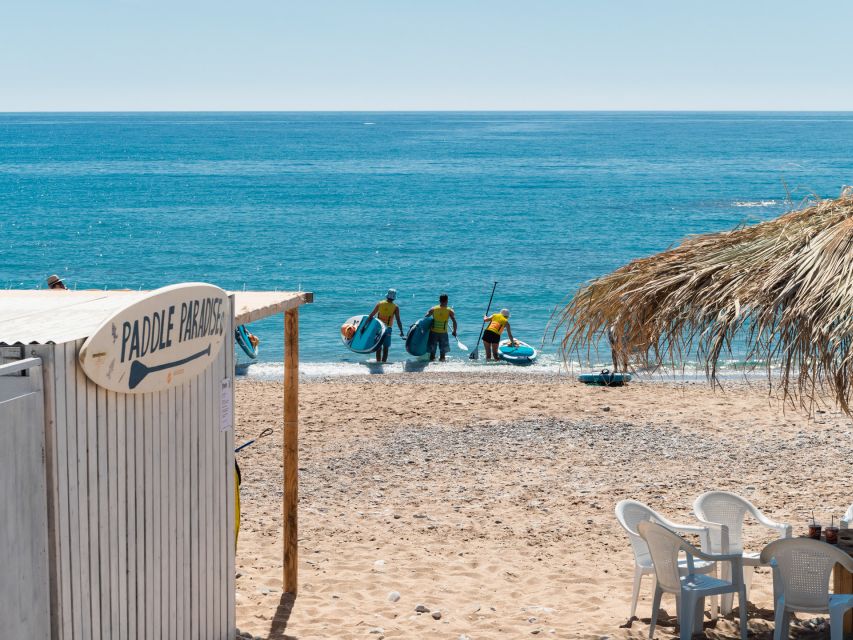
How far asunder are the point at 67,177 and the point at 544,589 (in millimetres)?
76206

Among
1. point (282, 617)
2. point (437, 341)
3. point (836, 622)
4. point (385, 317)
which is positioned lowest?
point (437, 341)

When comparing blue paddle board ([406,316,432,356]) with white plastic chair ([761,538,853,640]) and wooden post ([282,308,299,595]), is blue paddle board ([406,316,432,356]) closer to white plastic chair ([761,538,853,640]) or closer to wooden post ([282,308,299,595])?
wooden post ([282,308,299,595])

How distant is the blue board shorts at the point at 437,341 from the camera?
64.0ft

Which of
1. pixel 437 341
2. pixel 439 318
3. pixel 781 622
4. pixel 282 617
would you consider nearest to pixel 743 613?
pixel 781 622

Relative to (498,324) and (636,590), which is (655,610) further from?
(498,324)

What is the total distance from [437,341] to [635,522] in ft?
44.3

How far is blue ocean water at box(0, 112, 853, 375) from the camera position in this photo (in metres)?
31.7

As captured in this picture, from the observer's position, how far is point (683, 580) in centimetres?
565

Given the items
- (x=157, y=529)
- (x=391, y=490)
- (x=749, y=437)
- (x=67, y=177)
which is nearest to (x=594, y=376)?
(x=749, y=437)

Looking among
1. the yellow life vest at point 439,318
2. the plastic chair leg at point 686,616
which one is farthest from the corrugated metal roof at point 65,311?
the yellow life vest at point 439,318

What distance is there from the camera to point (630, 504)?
6.20 metres

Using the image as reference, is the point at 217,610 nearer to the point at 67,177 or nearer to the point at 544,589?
the point at 544,589

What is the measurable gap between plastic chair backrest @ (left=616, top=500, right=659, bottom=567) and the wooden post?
207 centimetres

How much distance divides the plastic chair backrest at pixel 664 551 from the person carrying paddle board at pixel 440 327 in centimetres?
1322
